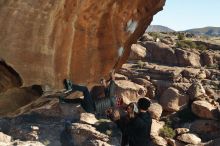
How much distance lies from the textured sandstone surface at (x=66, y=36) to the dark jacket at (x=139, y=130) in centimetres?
136

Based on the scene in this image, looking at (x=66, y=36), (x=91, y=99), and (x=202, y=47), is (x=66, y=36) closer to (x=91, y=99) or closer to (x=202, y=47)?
(x=91, y=99)

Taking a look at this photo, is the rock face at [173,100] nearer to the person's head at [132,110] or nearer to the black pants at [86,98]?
the black pants at [86,98]

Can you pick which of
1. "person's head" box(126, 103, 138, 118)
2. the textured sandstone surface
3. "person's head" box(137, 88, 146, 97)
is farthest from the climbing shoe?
"person's head" box(137, 88, 146, 97)

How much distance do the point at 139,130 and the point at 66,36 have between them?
1.82 meters

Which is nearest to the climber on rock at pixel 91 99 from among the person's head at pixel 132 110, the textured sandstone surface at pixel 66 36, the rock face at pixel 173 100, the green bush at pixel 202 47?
the textured sandstone surface at pixel 66 36

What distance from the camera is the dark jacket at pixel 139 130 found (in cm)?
729

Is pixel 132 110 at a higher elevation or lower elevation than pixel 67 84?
lower

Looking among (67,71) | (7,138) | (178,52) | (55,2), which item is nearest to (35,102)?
(67,71)

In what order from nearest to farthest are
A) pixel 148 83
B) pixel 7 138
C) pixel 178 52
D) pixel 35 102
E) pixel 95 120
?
pixel 35 102 < pixel 7 138 < pixel 95 120 < pixel 148 83 < pixel 178 52

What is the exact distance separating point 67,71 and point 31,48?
44.7 inches

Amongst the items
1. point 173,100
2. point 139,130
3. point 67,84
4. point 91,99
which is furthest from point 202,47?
point 139,130

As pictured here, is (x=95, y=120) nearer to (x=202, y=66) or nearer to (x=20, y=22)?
(x=202, y=66)

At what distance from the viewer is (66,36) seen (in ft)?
23.8

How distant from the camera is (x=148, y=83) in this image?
41656 millimetres
